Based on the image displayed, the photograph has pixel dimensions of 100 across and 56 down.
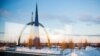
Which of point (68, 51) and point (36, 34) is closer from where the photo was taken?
point (68, 51)

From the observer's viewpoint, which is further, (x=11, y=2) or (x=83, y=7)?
(x=11, y=2)

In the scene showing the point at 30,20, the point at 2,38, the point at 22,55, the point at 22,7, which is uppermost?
the point at 22,7

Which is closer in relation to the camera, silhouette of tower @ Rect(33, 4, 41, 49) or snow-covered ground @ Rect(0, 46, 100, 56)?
snow-covered ground @ Rect(0, 46, 100, 56)

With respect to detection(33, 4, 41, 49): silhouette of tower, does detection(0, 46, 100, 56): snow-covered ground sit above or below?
below

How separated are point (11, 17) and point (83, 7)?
966 millimetres

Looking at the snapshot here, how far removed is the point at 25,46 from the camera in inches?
108

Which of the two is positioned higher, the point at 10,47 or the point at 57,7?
the point at 57,7

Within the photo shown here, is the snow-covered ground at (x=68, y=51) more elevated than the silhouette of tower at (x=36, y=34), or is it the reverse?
the silhouette of tower at (x=36, y=34)

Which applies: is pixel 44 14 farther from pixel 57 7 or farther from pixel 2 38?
pixel 2 38

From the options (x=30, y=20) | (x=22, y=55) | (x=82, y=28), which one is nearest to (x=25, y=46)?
(x=22, y=55)

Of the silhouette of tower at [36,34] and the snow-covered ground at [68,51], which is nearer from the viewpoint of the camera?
the snow-covered ground at [68,51]

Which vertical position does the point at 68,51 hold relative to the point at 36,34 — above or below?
below

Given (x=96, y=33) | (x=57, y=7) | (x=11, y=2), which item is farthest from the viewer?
(x=11, y=2)

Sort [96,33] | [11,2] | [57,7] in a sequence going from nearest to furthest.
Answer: [96,33] → [57,7] → [11,2]
